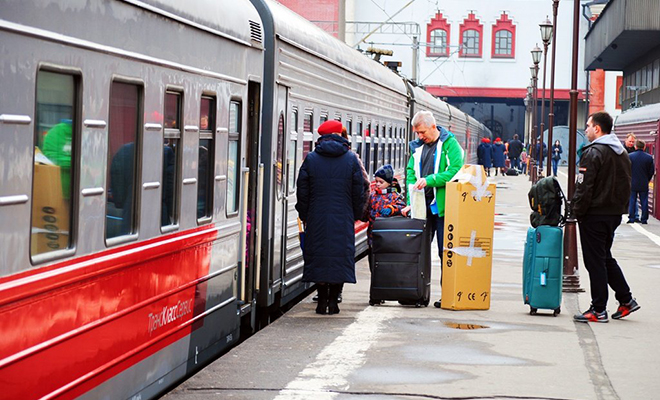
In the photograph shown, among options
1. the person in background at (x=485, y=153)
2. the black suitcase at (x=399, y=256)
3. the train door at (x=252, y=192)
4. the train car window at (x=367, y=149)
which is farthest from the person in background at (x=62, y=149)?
the person in background at (x=485, y=153)

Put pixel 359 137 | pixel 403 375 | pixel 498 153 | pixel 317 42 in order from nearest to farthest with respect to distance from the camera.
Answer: pixel 403 375 → pixel 317 42 → pixel 359 137 → pixel 498 153

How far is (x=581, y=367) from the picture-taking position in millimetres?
8727

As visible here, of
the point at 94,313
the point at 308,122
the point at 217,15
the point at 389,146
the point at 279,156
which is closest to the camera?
the point at 94,313

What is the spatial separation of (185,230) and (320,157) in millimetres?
3057

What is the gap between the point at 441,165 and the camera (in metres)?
11.4

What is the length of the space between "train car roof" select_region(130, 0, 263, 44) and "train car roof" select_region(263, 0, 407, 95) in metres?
0.72

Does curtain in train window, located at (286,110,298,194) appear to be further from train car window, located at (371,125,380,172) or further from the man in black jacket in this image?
train car window, located at (371,125,380,172)

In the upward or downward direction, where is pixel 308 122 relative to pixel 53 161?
upward

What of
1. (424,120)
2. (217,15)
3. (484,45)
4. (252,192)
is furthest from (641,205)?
(484,45)

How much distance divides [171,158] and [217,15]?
1.36 m

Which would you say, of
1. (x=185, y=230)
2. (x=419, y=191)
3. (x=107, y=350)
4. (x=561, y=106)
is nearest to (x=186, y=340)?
(x=185, y=230)

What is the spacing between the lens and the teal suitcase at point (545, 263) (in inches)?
436

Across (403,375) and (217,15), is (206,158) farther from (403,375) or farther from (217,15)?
(403,375)

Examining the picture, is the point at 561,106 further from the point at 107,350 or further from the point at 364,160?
the point at 107,350
